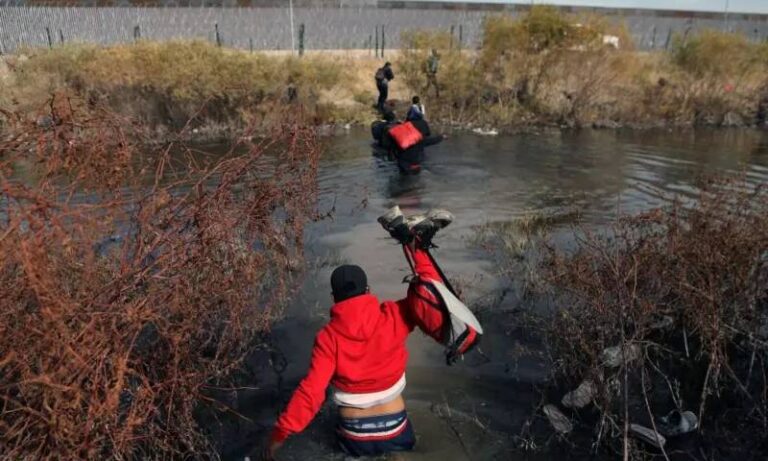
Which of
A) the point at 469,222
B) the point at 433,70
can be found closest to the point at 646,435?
the point at 469,222

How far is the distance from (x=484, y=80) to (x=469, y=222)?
16.6 metres

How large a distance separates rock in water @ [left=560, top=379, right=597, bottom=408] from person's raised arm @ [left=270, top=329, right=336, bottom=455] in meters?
2.44

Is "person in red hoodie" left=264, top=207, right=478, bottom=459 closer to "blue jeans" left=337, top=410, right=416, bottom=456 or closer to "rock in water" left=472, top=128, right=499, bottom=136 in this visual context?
"blue jeans" left=337, top=410, right=416, bottom=456

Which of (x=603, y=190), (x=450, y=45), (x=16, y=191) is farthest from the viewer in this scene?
(x=450, y=45)

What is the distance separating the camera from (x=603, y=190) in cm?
1237

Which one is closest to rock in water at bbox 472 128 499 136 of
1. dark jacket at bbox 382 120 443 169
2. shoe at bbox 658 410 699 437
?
dark jacket at bbox 382 120 443 169

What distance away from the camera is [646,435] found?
14.3ft

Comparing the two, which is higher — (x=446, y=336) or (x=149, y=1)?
(x=149, y=1)

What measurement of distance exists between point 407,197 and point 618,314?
23.4ft

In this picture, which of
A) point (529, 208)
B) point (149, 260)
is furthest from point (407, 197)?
point (149, 260)

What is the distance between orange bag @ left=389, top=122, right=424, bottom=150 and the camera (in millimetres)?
11195

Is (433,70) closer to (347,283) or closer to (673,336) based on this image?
(673,336)

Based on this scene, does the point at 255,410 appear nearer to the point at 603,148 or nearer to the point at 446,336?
the point at 446,336

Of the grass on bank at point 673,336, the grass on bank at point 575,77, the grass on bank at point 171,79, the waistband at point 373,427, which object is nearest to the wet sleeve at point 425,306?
the waistband at point 373,427
